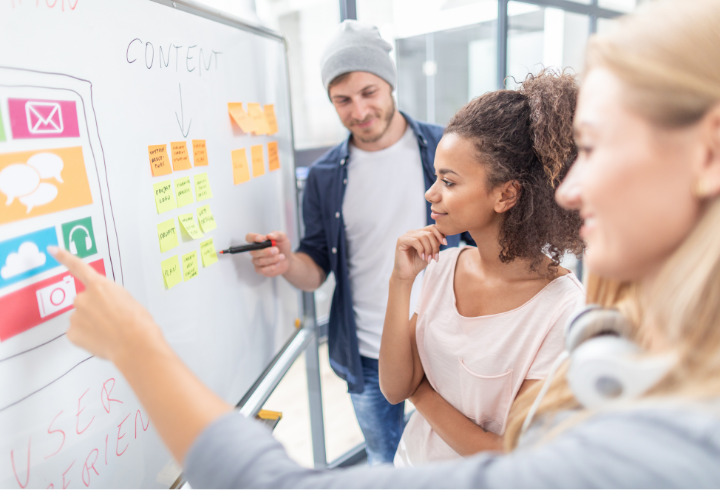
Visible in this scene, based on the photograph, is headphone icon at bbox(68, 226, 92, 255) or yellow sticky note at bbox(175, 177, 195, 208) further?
yellow sticky note at bbox(175, 177, 195, 208)

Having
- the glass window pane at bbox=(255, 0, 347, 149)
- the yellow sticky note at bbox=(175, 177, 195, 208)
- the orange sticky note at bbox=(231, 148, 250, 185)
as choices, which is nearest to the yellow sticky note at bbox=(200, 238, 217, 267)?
the yellow sticky note at bbox=(175, 177, 195, 208)

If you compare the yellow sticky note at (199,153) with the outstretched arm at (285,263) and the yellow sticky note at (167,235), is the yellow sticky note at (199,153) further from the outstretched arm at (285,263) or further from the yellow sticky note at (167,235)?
the outstretched arm at (285,263)

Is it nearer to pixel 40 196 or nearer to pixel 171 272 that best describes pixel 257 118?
pixel 171 272

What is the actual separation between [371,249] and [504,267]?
61 centimetres

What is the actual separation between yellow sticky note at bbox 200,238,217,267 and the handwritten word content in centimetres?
38

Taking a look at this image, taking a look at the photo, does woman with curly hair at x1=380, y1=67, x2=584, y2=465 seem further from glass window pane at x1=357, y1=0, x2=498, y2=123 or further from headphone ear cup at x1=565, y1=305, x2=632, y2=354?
glass window pane at x1=357, y1=0, x2=498, y2=123

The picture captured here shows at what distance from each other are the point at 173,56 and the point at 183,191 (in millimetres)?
275

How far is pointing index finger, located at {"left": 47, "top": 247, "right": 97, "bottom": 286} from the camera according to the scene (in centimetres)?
61

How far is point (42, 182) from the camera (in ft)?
2.11

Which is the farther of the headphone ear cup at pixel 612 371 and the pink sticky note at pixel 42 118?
the pink sticky note at pixel 42 118

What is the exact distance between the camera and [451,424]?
0.96 metres

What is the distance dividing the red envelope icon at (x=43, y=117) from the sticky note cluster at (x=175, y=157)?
21 centimetres

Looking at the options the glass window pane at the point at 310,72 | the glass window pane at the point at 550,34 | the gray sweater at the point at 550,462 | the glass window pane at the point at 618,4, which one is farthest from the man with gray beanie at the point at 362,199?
the glass window pane at the point at 618,4

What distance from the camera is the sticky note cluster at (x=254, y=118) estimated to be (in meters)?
1.20
